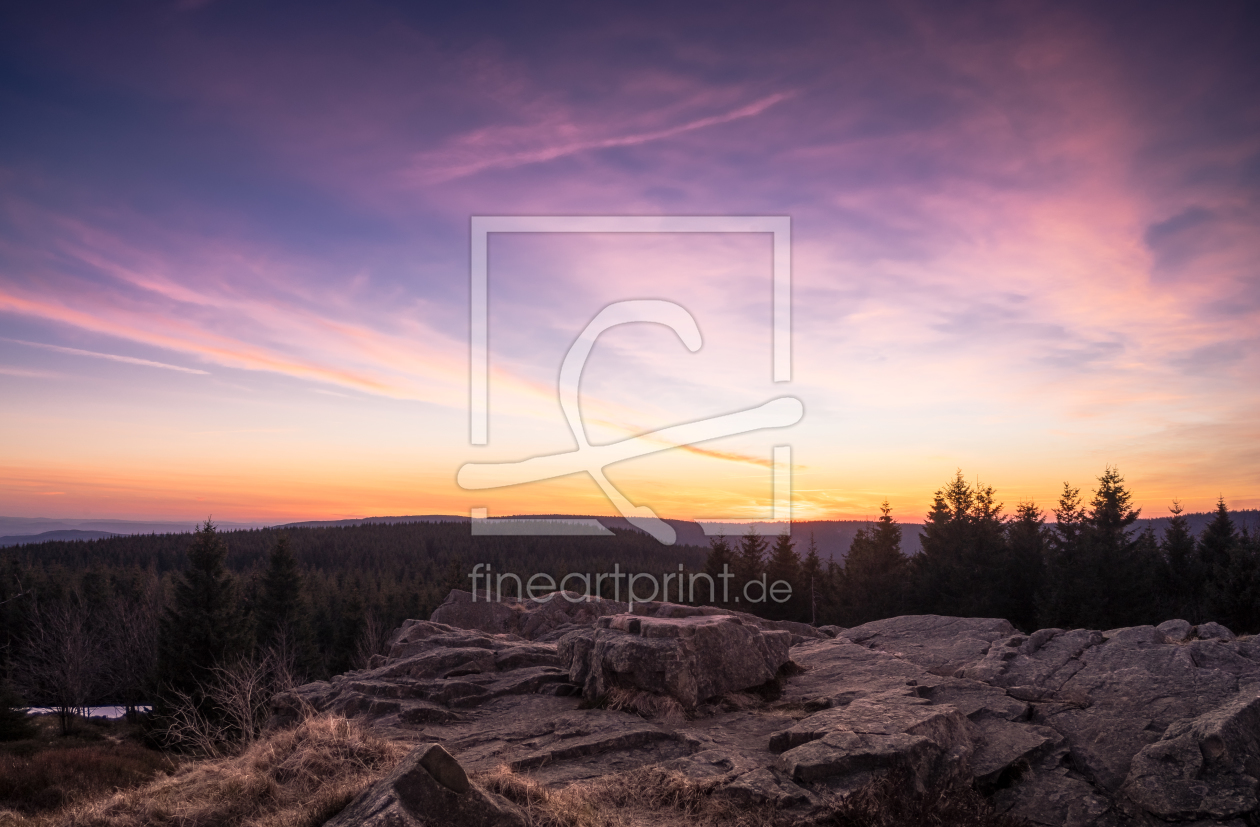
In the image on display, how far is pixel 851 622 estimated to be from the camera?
188ft

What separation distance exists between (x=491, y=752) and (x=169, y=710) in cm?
3781

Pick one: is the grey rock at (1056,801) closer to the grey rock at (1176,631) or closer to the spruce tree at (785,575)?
the grey rock at (1176,631)

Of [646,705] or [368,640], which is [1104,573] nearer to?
[646,705]

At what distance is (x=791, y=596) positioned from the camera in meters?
59.7

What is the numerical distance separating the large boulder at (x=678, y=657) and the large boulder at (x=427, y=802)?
6199mm

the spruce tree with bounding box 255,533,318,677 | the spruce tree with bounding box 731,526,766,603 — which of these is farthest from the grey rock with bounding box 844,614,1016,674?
the spruce tree with bounding box 255,533,318,677

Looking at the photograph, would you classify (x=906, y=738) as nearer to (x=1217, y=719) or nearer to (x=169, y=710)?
(x=1217, y=719)

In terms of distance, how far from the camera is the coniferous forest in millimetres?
42344

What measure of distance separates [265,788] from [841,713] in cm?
955

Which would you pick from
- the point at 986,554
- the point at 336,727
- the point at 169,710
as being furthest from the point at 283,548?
the point at 986,554

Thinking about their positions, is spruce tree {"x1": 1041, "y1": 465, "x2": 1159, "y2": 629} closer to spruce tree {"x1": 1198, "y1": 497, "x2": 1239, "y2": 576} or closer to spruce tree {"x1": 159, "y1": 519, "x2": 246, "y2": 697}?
spruce tree {"x1": 1198, "y1": 497, "x2": 1239, "y2": 576}

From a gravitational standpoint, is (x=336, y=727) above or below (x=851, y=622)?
above

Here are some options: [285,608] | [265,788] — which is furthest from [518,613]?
[285,608]

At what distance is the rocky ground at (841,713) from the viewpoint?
990cm
